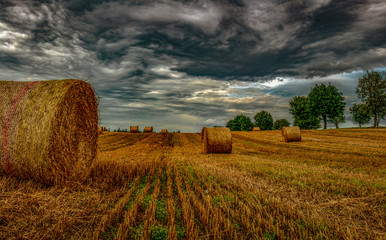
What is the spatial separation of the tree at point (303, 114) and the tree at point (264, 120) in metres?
27.5

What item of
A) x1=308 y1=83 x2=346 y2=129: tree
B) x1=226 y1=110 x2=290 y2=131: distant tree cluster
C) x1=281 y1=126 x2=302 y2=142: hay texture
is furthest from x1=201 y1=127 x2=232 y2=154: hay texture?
x1=226 y1=110 x2=290 y2=131: distant tree cluster

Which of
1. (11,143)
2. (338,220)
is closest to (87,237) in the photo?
(338,220)

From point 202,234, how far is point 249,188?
245 cm

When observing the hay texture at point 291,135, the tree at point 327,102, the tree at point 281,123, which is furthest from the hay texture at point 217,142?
the tree at point 281,123

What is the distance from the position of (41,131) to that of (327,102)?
55.0 metres

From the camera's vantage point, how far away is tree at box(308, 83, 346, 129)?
47.1m

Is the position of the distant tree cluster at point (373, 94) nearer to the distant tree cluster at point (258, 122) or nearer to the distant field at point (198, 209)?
the distant tree cluster at point (258, 122)

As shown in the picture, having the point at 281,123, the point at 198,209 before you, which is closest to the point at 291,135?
the point at 198,209

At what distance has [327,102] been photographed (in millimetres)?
48094

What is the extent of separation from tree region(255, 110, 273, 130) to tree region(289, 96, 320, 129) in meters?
27.5

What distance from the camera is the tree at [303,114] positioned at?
50272mm

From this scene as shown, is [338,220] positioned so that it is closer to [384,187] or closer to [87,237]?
[384,187]

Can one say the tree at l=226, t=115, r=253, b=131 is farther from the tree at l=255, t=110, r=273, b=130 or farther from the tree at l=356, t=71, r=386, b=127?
the tree at l=356, t=71, r=386, b=127

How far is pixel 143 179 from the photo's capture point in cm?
620
